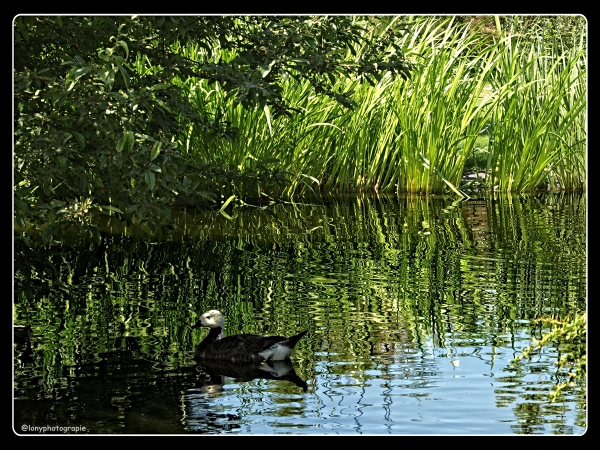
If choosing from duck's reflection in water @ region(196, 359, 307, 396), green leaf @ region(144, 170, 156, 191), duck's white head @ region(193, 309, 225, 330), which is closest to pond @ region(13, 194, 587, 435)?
duck's reflection in water @ region(196, 359, 307, 396)

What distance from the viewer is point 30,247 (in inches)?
261

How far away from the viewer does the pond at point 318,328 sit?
487cm

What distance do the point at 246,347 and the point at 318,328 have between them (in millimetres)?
518

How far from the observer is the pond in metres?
4.87

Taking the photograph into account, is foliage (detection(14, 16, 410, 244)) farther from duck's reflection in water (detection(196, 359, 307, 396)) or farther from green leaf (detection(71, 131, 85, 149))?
duck's reflection in water (detection(196, 359, 307, 396))

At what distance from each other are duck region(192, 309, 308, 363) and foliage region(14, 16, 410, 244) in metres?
0.81

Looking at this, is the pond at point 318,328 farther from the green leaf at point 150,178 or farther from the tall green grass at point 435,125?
the tall green grass at point 435,125

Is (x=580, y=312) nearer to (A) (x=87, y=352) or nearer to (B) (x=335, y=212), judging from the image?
(A) (x=87, y=352)

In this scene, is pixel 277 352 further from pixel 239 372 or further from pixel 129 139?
pixel 129 139

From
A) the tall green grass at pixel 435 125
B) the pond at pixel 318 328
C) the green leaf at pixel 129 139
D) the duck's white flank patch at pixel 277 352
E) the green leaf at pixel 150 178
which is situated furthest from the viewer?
the tall green grass at pixel 435 125

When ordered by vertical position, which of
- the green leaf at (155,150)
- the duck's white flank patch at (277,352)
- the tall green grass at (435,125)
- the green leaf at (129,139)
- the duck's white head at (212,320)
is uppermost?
the tall green grass at (435,125)

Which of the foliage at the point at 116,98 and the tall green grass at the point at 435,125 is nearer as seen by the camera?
the foliage at the point at 116,98

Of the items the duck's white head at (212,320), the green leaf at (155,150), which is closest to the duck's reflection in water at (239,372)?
the duck's white head at (212,320)

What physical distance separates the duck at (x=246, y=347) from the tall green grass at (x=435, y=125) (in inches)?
244
